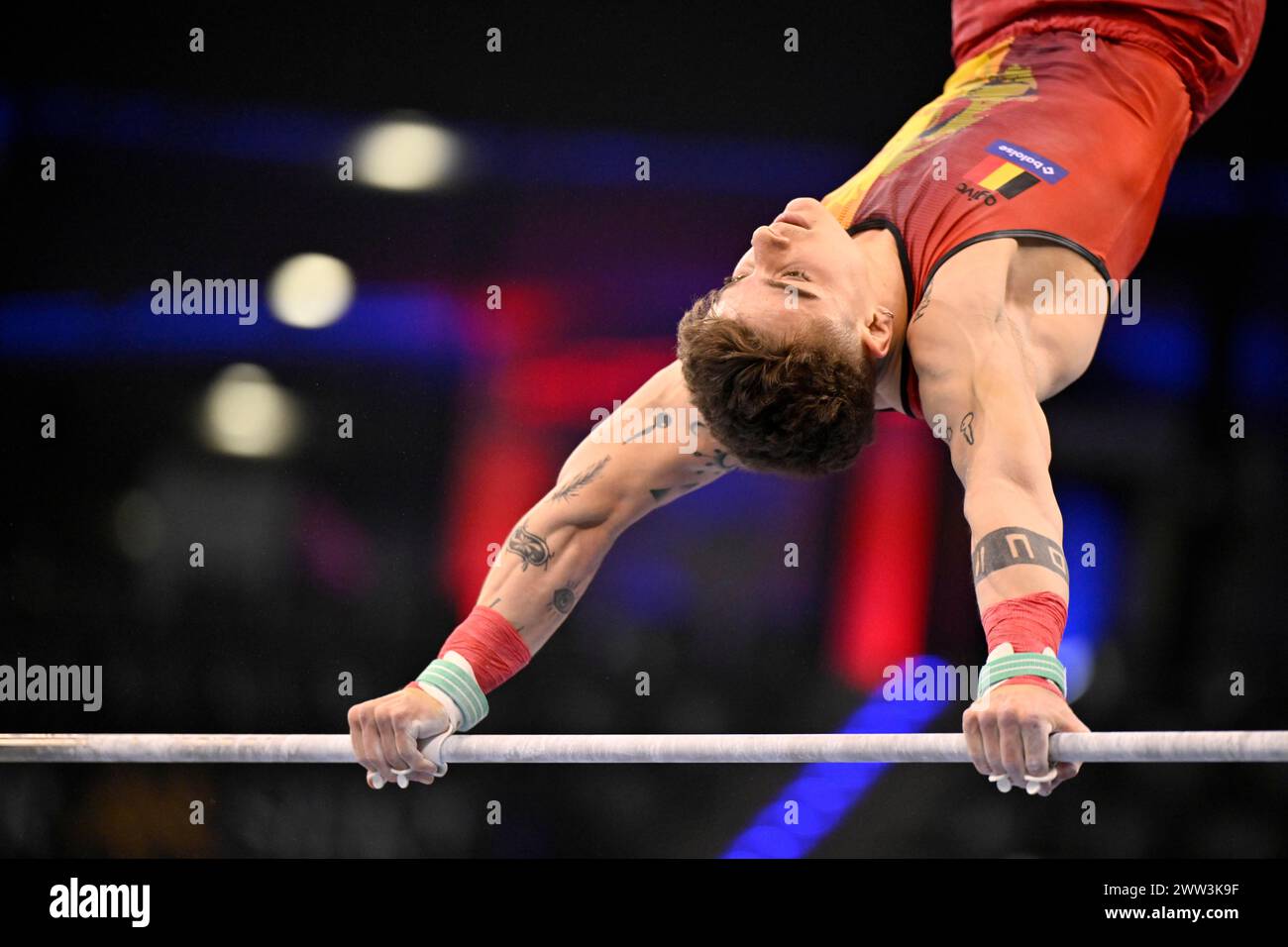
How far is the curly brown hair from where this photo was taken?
2105mm

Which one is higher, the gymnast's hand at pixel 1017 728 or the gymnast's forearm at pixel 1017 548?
the gymnast's forearm at pixel 1017 548

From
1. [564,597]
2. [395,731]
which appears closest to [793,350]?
[564,597]

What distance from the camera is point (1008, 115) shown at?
2562 millimetres

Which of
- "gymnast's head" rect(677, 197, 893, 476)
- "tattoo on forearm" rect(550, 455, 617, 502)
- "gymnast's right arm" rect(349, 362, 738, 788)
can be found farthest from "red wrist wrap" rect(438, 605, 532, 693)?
"gymnast's head" rect(677, 197, 893, 476)

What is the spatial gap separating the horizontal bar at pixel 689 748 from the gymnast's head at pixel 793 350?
0.46 metres

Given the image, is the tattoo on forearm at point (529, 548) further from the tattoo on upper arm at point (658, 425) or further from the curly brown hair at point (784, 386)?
the curly brown hair at point (784, 386)

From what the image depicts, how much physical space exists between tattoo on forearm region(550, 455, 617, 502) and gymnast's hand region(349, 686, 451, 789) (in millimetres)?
468

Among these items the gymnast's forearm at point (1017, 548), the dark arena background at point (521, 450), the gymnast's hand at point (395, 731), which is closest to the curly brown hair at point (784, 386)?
the gymnast's forearm at point (1017, 548)

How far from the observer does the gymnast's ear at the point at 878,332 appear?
2168 millimetres

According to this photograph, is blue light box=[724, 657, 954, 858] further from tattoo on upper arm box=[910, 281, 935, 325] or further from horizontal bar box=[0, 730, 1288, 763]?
tattoo on upper arm box=[910, 281, 935, 325]

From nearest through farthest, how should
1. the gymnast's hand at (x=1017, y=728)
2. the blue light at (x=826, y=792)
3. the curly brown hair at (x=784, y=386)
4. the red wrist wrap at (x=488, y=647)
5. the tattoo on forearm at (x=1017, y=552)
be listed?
the gymnast's hand at (x=1017, y=728) → the tattoo on forearm at (x=1017, y=552) → the curly brown hair at (x=784, y=386) → the red wrist wrap at (x=488, y=647) → the blue light at (x=826, y=792)

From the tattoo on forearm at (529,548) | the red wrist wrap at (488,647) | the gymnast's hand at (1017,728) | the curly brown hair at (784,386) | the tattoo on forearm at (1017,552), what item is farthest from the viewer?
the tattoo on forearm at (529,548)
